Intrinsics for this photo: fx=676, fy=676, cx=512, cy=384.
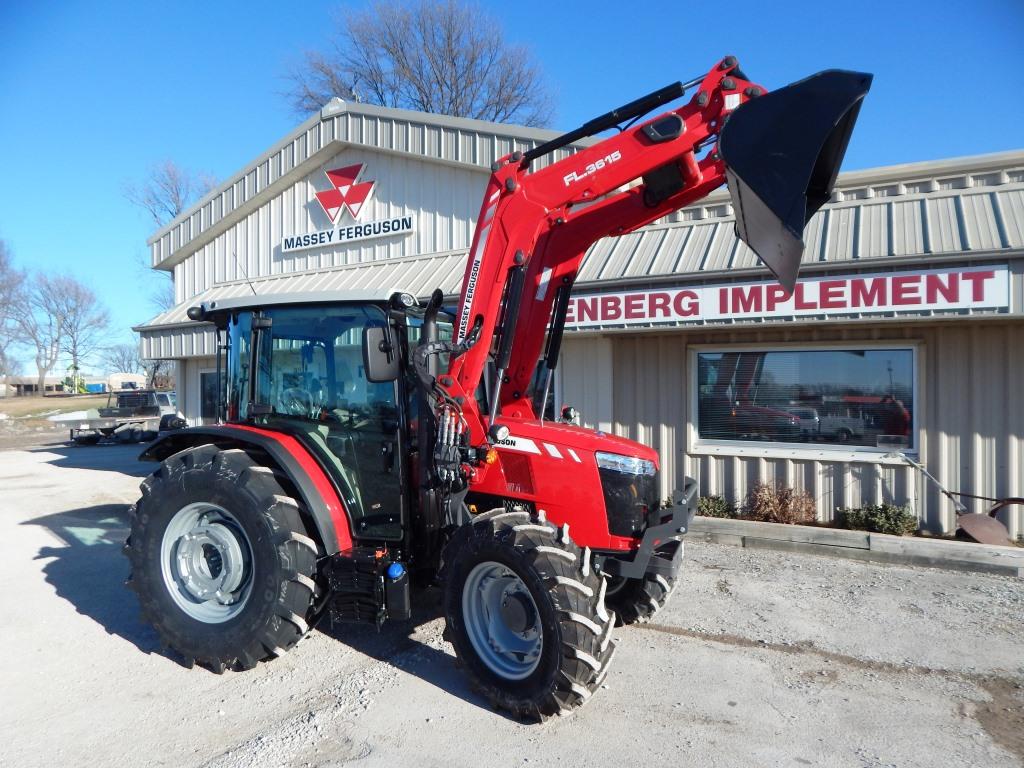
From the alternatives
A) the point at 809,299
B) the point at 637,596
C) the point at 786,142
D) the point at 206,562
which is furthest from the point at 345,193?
the point at 786,142

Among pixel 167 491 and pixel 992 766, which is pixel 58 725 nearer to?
pixel 167 491

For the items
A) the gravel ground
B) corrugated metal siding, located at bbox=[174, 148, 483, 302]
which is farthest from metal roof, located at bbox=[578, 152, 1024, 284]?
the gravel ground

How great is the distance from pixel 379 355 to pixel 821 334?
5.61 metres

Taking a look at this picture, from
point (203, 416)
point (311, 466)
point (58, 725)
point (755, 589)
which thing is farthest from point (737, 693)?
point (203, 416)

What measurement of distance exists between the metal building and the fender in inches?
172

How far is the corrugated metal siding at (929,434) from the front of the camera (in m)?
6.75

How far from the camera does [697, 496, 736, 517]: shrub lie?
304 inches

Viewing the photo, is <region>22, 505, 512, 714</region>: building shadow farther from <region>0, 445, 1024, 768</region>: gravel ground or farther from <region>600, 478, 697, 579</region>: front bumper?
<region>600, 478, 697, 579</region>: front bumper

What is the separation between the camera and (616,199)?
4.08m

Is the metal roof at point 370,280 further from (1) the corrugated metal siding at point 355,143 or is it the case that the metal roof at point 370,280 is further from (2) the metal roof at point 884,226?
(2) the metal roof at point 884,226

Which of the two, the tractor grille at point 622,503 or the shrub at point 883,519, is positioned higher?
the tractor grille at point 622,503

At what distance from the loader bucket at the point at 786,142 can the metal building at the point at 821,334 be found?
3750 mm

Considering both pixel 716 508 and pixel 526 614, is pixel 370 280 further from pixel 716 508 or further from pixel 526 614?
pixel 526 614

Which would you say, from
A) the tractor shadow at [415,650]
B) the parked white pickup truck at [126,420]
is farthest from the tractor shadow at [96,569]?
the parked white pickup truck at [126,420]
